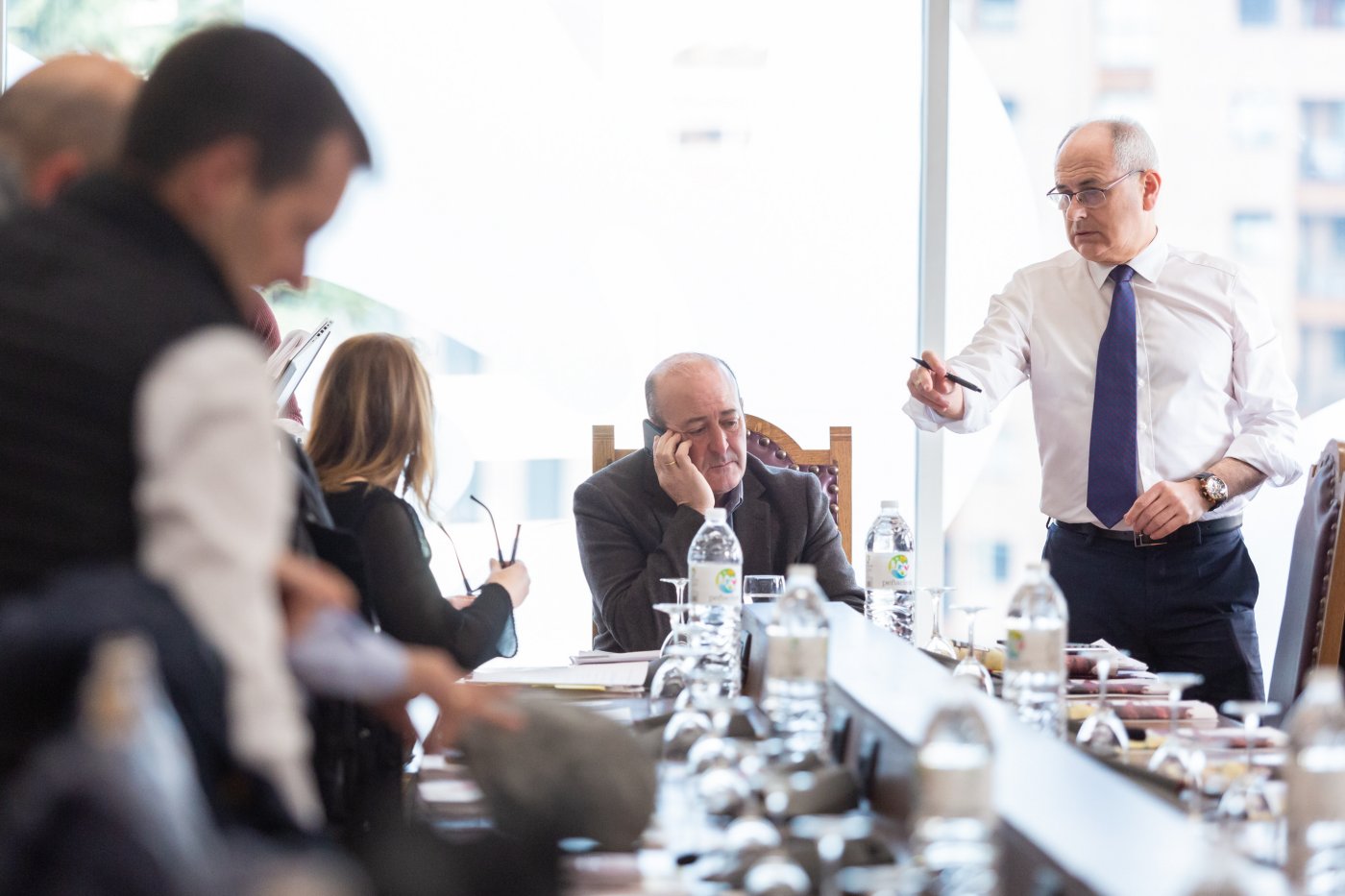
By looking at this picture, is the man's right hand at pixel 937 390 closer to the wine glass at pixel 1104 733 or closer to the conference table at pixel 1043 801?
the conference table at pixel 1043 801

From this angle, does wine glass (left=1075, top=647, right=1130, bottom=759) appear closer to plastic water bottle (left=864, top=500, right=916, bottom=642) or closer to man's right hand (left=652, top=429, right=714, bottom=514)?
plastic water bottle (left=864, top=500, right=916, bottom=642)

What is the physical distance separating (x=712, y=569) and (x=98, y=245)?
59.2 inches

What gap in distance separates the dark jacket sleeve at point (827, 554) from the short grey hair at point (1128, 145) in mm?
1115

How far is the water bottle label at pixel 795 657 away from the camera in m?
1.85

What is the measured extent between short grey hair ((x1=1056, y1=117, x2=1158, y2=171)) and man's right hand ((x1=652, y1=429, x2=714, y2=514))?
1299 millimetres

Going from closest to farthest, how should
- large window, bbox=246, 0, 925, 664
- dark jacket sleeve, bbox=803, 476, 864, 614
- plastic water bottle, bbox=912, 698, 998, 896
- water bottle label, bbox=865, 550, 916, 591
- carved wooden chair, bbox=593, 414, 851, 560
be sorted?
→ plastic water bottle, bbox=912, 698, 998, 896, water bottle label, bbox=865, 550, 916, 591, dark jacket sleeve, bbox=803, 476, 864, 614, carved wooden chair, bbox=593, 414, 851, 560, large window, bbox=246, 0, 925, 664

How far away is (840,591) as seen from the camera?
3.28m

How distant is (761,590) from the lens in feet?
9.08

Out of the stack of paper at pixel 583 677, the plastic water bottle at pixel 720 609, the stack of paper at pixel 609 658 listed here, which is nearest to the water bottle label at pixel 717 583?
the plastic water bottle at pixel 720 609

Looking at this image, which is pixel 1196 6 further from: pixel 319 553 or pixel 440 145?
pixel 319 553

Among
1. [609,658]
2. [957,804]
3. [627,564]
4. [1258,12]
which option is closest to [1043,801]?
[957,804]

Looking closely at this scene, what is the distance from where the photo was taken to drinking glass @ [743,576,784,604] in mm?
2764

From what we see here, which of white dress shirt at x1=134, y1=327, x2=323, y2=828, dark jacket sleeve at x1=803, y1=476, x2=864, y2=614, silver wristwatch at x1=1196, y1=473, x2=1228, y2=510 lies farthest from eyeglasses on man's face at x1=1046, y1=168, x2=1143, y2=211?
white dress shirt at x1=134, y1=327, x2=323, y2=828

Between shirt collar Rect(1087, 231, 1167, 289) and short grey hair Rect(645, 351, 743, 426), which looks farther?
shirt collar Rect(1087, 231, 1167, 289)
